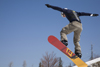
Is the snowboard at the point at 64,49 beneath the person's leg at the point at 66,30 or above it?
beneath

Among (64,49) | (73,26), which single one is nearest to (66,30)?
(73,26)

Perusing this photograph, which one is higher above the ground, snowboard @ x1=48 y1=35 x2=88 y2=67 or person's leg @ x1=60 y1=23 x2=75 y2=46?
person's leg @ x1=60 y1=23 x2=75 y2=46

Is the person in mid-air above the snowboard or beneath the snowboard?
above

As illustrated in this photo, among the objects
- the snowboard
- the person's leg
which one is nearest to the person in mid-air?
the person's leg

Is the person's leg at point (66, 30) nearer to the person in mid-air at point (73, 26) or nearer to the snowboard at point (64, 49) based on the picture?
the person in mid-air at point (73, 26)

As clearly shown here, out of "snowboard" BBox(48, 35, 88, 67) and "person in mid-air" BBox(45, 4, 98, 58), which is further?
"person in mid-air" BBox(45, 4, 98, 58)

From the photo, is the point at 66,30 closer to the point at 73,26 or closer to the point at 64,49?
the point at 73,26

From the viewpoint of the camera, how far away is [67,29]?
397cm

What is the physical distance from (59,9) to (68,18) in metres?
0.47

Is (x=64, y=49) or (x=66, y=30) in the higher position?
(x=66, y=30)

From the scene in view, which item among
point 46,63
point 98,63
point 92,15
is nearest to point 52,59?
point 46,63

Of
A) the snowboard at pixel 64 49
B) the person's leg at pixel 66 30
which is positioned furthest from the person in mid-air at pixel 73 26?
the snowboard at pixel 64 49

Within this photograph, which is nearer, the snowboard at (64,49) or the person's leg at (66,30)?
the snowboard at (64,49)

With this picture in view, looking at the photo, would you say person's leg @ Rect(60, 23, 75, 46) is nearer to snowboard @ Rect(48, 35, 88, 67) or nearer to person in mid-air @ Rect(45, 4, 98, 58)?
person in mid-air @ Rect(45, 4, 98, 58)
